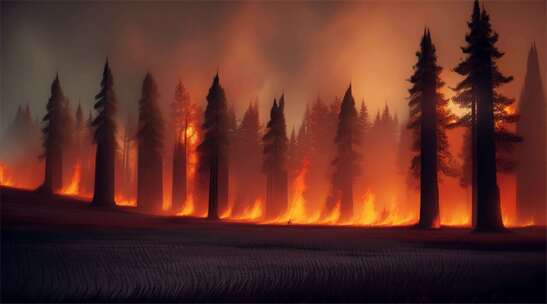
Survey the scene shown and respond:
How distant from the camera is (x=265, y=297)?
13.3 metres

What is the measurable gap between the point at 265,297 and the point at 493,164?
13.9 meters

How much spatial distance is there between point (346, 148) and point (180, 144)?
562 inches

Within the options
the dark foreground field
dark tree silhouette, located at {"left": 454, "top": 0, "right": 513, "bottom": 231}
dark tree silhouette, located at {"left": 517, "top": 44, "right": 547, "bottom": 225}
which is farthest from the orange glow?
dark tree silhouette, located at {"left": 517, "top": 44, "right": 547, "bottom": 225}

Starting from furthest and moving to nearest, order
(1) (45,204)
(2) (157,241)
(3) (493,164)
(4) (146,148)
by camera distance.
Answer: (4) (146,148) → (1) (45,204) → (3) (493,164) → (2) (157,241)

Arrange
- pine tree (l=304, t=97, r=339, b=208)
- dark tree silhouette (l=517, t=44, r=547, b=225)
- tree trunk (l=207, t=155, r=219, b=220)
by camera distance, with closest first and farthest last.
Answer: dark tree silhouette (l=517, t=44, r=547, b=225) < tree trunk (l=207, t=155, r=219, b=220) < pine tree (l=304, t=97, r=339, b=208)

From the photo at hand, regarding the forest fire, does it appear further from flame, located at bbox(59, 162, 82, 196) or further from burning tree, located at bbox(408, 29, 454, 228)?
burning tree, located at bbox(408, 29, 454, 228)

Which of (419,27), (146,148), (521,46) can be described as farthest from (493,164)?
(146,148)

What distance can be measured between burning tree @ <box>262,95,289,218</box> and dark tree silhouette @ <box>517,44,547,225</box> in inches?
741

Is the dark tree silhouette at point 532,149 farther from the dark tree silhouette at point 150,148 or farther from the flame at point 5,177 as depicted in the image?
the flame at point 5,177

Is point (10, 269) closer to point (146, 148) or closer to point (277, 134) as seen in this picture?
point (146, 148)

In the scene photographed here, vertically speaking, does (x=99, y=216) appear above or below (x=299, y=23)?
below

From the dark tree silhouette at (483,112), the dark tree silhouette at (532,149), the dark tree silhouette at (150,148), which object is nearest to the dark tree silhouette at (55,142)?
the dark tree silhouette at (150,148)

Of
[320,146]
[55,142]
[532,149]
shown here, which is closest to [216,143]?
[55,142]

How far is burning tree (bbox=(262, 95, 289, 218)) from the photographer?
138 ft
